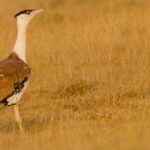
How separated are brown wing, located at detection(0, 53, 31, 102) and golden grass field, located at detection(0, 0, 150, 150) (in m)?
0.46

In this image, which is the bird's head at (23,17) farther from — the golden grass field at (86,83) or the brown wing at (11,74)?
the golden grass field at (86,83)

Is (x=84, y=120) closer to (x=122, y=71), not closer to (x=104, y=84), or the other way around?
(x=104, y=84)

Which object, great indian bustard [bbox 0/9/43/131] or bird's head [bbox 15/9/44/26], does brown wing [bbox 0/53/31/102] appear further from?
bird's head [bbox 15/9/44/26]

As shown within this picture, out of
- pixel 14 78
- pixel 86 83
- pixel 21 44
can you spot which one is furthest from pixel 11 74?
pixel 86 83

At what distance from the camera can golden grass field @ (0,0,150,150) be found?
7.54 m

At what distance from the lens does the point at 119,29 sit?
13.6m

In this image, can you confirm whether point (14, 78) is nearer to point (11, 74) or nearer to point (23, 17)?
point (11, 74)

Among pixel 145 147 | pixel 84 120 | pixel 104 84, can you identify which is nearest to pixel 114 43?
pixel 104 84

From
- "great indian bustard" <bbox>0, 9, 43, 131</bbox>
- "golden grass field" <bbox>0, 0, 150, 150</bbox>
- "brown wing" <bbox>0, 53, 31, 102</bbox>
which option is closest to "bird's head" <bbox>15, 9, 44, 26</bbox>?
"great indian bustard" <bbox>0, 9, 43, 131</bbox>

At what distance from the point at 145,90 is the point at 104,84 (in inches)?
31.4

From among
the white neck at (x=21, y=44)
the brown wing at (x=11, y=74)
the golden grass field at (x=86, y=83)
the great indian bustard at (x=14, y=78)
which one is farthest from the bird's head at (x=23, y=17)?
the golden grass field at (x=86, y=83)

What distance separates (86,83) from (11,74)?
257cm

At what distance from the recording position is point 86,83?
35.1 ft

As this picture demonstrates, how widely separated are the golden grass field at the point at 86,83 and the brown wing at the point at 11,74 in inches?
18.1
